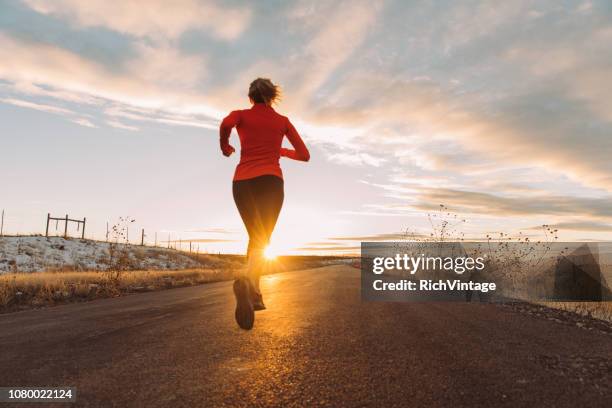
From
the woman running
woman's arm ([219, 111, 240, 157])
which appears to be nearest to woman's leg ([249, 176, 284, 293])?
the woman running

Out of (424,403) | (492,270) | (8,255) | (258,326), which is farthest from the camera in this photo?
(8,255)

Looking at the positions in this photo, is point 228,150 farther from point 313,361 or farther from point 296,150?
point 313,361

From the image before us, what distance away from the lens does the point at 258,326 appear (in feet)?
19.0

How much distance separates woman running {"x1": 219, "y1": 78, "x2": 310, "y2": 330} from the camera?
14.5 ft

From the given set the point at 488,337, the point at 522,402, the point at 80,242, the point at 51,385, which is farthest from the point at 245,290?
the point at 80,242

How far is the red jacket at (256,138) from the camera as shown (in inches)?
173

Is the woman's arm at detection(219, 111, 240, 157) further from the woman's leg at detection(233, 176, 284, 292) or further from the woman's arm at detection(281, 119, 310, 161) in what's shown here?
the woman's arm at detection(281, 119, 310, 161)

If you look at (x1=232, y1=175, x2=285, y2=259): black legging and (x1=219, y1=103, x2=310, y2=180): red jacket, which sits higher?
(x1=219, y1=103, x2=310, y2=180): red jacket

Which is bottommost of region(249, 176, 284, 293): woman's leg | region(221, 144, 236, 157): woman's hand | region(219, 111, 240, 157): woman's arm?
region(249, 176, 284, 293): woman's leg

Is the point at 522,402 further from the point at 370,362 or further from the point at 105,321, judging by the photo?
the point at 105,321

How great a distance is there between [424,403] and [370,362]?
1.00m

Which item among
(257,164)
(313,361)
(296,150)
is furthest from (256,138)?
(313,361)

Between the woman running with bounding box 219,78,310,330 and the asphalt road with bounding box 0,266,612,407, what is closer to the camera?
the asphalt road with bounding box 0,266,612,407

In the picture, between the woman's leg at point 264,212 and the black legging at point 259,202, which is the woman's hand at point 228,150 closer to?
the black legging at point 259,202
